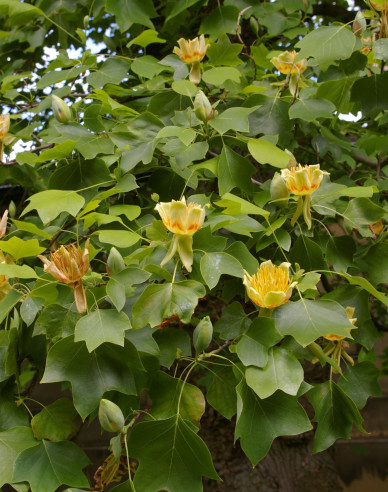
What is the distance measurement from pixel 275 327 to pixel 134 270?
11.1 inches

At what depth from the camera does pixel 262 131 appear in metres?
1.53

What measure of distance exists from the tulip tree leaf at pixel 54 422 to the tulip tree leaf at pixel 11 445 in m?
0.02

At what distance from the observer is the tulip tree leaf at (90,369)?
3.38ft

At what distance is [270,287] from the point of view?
1.01 m

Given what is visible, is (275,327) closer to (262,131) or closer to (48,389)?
(262,131)

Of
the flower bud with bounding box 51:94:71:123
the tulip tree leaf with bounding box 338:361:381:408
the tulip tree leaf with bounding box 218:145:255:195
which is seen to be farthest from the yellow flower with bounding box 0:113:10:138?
the tulip tree leaf with bounding box 338:361:381:408

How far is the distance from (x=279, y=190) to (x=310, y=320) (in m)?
0.34

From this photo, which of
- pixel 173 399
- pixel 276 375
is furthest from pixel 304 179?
pixel 173 399

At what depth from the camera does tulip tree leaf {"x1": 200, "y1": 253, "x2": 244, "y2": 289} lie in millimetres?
1042

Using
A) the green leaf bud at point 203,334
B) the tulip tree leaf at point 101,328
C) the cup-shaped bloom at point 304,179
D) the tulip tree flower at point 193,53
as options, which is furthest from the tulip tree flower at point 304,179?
the tulip tree flower at point 193,53

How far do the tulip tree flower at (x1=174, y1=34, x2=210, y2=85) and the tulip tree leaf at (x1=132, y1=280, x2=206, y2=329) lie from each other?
78 cm

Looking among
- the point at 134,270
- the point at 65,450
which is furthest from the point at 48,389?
the point at 134,270

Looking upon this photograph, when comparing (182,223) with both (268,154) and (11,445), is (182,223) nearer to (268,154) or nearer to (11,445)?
(268,154)

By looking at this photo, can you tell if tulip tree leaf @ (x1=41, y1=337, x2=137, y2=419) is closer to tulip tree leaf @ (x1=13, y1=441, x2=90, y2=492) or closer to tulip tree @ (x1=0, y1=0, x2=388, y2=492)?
tulip tree @ (x1=0, y1=0, x2=388, y2=492)
